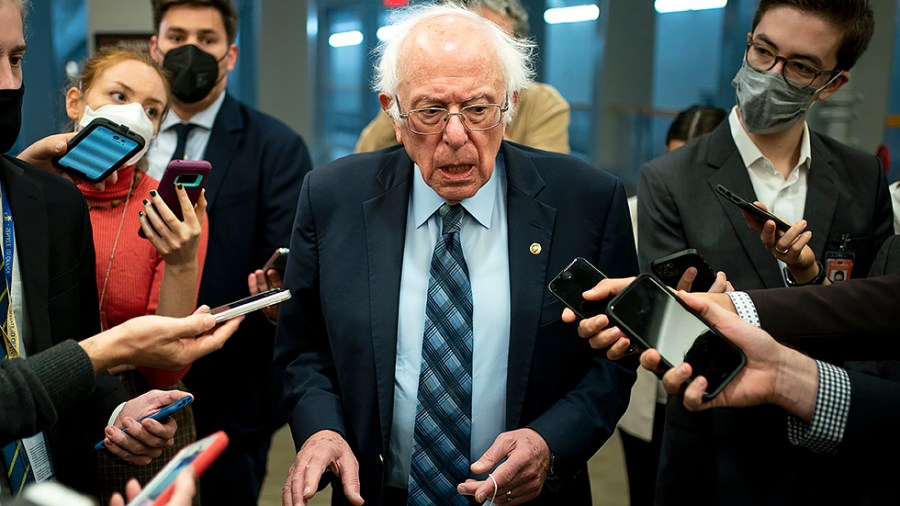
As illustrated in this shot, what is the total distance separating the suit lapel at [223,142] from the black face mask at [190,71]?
11 cm

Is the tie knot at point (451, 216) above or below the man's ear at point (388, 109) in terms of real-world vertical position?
below

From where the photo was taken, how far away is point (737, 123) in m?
2.43

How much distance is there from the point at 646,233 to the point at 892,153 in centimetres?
429

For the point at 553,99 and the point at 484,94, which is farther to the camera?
the point at 553,99

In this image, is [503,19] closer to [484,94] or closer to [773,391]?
[484,94]

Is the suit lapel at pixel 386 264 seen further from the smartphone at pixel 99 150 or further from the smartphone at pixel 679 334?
the smartphone at pixel 99 150

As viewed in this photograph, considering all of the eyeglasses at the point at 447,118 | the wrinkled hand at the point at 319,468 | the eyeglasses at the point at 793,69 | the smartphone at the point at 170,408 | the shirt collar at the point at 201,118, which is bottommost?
the wrinkled hand at the point at 319,468

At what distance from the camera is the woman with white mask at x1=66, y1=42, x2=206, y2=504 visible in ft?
7.23

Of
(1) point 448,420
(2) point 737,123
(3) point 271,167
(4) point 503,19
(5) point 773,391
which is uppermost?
(4) point 503,19

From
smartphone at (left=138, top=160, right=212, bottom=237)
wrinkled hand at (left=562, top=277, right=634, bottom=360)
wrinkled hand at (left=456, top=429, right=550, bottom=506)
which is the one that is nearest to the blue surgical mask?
wrinkled hand at (left=562, top=277, right=634, bottom=360)

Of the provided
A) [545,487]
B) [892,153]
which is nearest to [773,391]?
[545,487]

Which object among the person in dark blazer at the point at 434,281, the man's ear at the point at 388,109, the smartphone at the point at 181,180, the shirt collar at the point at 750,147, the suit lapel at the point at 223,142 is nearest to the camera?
the person in dark blazer at the point at 434,281

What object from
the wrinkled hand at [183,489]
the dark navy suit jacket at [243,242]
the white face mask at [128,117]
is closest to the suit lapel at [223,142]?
the dark navy suit jacket at [243,242]

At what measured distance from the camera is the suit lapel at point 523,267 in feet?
6.39
